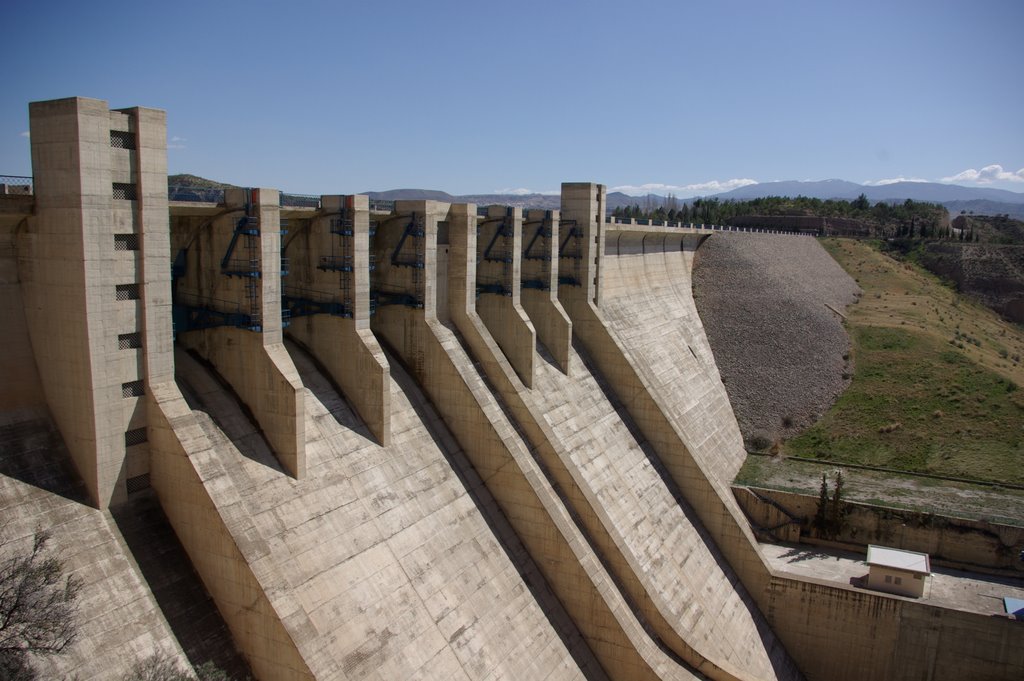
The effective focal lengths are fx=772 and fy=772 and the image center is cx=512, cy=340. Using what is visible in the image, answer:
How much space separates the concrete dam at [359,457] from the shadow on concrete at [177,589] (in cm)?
5

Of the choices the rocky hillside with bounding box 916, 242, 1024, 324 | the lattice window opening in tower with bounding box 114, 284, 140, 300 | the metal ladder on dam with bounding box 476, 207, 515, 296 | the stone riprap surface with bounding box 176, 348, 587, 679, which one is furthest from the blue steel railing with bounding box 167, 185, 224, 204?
the rocky hillside with bounding box 916, 242, 1024, 324

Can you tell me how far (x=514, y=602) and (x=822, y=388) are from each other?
29099mm

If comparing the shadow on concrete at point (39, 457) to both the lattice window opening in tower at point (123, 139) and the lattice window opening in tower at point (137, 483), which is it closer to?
the lattice window opening in tower at point (137, 483)

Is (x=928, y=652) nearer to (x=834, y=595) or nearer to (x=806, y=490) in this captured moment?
(x=834, y=595)

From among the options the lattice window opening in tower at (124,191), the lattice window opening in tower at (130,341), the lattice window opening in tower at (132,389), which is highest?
the lattice window opening in tower at (124,191)

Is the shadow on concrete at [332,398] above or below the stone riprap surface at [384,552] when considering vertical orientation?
above

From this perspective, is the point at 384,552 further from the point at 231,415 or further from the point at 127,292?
the point at 127,292

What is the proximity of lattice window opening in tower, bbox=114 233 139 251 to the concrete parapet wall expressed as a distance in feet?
9.49

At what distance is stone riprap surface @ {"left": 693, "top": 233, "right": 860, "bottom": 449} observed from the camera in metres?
41.5

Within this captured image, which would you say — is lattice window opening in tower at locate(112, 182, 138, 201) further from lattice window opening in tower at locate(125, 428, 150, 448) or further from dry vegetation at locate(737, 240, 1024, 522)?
dry vegetation at locate(737, 240, 1024, 522)

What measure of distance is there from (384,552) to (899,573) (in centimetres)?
1831

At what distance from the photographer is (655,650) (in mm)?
21766

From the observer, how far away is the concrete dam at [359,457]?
49.5ft

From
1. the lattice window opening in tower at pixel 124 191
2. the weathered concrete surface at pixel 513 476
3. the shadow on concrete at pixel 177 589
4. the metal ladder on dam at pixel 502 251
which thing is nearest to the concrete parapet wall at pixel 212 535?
the shadow on concrete at pixel 177 589
